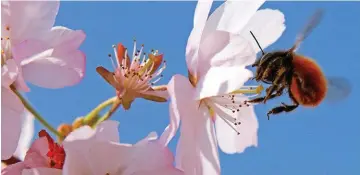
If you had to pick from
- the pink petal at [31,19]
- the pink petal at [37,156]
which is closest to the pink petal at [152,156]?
the pink petal at [37,156]

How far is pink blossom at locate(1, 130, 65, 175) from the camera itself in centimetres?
191

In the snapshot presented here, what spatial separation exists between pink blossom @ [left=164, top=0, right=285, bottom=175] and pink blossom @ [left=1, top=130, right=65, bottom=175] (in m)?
0.33

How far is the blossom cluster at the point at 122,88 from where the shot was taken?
6.20 feet

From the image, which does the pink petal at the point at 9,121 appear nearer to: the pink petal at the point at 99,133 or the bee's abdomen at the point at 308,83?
the pink petal at the point at 99,133

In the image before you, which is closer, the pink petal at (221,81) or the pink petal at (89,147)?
the pink petal at (89,147)

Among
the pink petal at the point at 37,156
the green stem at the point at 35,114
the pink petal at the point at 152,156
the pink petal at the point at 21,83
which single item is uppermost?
the pink petal at the point at 21,83

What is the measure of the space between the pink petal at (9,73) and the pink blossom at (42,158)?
24 cm

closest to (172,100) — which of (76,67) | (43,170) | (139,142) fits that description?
(139,142)

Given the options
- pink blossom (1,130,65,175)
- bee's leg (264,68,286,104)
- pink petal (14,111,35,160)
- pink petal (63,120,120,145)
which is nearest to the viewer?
pink petal (63,120,120,145)

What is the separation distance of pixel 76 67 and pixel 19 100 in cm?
21

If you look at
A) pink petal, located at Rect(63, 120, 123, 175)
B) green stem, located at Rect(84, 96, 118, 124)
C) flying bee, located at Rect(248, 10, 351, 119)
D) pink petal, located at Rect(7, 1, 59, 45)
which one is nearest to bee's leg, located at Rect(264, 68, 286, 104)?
flying bee, located at Rect(248, 10, 351, 119)

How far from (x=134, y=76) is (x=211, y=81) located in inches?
12.2

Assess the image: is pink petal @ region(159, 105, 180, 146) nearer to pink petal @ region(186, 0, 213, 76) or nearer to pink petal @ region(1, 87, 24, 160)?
pink petal @ region(186, 0, 213, 76)

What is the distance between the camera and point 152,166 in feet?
6.57
